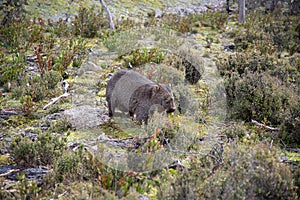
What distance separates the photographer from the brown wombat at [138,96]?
5.78m

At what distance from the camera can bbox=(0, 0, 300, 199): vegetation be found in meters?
3.73

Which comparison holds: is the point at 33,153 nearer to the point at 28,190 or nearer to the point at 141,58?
the point at 28,190

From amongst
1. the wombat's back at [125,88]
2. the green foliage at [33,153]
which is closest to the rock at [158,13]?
the wombat's back at [125,88]

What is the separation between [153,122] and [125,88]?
0.94 metres

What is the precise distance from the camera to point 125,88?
19.7ft

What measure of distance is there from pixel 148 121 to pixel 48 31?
8.52 meters

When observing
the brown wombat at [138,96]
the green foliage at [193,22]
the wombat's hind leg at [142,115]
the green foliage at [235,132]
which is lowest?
the green foliage at [235,132]

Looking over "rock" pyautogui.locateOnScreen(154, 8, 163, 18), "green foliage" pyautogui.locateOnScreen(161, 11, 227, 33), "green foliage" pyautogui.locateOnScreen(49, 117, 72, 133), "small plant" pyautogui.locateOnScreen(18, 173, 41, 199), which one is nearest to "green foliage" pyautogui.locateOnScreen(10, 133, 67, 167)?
"small plant" pyautogui.locateOnScreen(18, 173, 41, 199)

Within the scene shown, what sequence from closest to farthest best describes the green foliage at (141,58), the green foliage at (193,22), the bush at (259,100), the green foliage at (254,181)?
the green foliage at (254,181) < the bush at (259,100) < the green foliage at (141,58) < the green foliage at (193,22)

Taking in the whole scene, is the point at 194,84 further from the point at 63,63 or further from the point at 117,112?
the point at 63,63

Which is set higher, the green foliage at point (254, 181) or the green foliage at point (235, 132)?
the green foliage at point (254, 181)

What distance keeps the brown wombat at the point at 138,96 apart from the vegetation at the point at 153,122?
0.28 m

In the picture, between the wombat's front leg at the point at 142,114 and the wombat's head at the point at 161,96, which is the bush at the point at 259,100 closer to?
the wombat's head at the point at 161,96

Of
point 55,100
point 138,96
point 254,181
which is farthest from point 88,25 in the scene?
point 254,181
